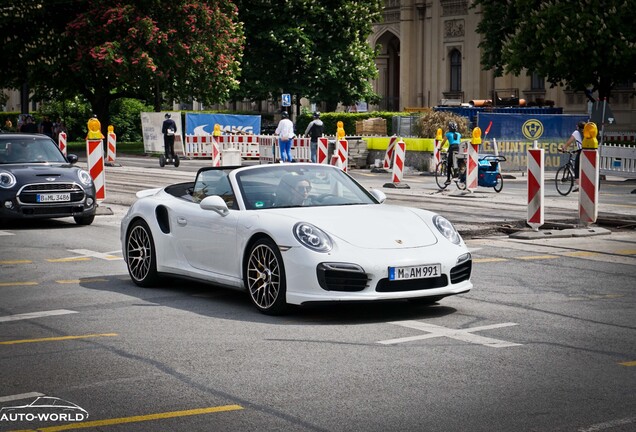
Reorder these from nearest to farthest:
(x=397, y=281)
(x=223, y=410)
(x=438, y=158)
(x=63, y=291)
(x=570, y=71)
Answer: (x=223, y=410) < (x=397, y=281) < (x=63, y=291) < (x=438, y=158) < (x=570, y=71)

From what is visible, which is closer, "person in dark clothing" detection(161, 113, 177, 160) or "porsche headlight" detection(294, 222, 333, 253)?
"porsche headlight" detection(294, 222, 333, 253)

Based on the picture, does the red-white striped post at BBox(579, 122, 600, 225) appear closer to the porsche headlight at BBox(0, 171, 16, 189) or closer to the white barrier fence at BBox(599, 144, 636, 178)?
the porsche headlight at BBox(0, 171, 16, 189)

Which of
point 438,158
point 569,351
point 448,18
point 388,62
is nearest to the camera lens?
point 569,351

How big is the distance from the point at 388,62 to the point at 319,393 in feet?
236

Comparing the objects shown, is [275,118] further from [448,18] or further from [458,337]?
[458,337]

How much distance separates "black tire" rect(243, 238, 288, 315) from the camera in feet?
31.5

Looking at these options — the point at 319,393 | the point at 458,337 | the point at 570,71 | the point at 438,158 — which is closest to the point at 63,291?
the point at 458,337

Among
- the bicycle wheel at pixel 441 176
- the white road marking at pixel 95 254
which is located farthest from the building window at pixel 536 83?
the white road marking at pixel 95 254

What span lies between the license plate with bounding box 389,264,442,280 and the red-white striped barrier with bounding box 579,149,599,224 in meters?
8.41

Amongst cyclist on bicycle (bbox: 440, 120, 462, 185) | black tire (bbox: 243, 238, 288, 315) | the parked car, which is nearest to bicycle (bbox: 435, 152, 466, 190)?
cyclist on bicycle (bbox: 440, 120, 462, 185)

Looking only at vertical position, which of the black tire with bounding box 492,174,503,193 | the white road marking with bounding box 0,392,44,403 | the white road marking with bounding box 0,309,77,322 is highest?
the white road marking with bounding box 0,392,44,403

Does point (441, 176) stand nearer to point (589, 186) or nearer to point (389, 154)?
point (389, 154)

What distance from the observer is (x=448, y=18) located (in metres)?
69.7

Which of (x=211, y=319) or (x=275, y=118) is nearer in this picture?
(x=211, y=319)
